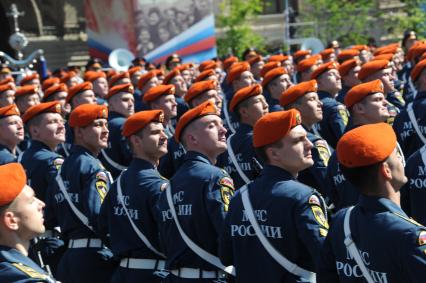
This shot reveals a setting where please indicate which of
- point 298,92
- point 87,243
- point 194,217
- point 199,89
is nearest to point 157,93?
point 199,89

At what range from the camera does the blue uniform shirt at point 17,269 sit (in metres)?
4.24

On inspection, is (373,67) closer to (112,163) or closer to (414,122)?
(414,122)

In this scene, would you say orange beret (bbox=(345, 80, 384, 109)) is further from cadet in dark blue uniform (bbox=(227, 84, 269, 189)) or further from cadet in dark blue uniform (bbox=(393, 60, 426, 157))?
cadet in dark blue uniform (bbox=(227, 84, 269, 189))

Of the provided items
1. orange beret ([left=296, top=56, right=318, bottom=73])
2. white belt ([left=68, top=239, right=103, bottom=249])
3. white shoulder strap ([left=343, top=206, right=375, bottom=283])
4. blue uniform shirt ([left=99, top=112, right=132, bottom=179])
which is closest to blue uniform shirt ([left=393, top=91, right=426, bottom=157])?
white belt ([left=68, top=239, right=103, bottom=249])

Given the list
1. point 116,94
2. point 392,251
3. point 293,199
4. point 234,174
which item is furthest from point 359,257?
point 116,94

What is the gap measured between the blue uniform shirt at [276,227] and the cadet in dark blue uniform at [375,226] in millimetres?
315

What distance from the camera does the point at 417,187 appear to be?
238 inches

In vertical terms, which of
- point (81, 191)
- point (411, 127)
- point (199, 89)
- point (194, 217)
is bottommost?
point (199, 89)

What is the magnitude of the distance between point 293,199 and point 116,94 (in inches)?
243

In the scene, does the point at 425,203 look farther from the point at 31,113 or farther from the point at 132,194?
the point at 31,113

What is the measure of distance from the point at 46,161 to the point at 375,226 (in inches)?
179

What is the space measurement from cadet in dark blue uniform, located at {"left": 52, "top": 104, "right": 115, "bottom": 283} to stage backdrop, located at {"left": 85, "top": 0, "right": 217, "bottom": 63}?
20389 mm

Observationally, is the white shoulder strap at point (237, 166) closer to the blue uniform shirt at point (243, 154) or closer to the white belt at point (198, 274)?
the blue uniform shirt at point (243, 154)

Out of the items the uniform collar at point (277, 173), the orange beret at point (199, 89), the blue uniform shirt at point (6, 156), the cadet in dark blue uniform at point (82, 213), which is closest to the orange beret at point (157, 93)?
the orange beret at point (199, 89)
